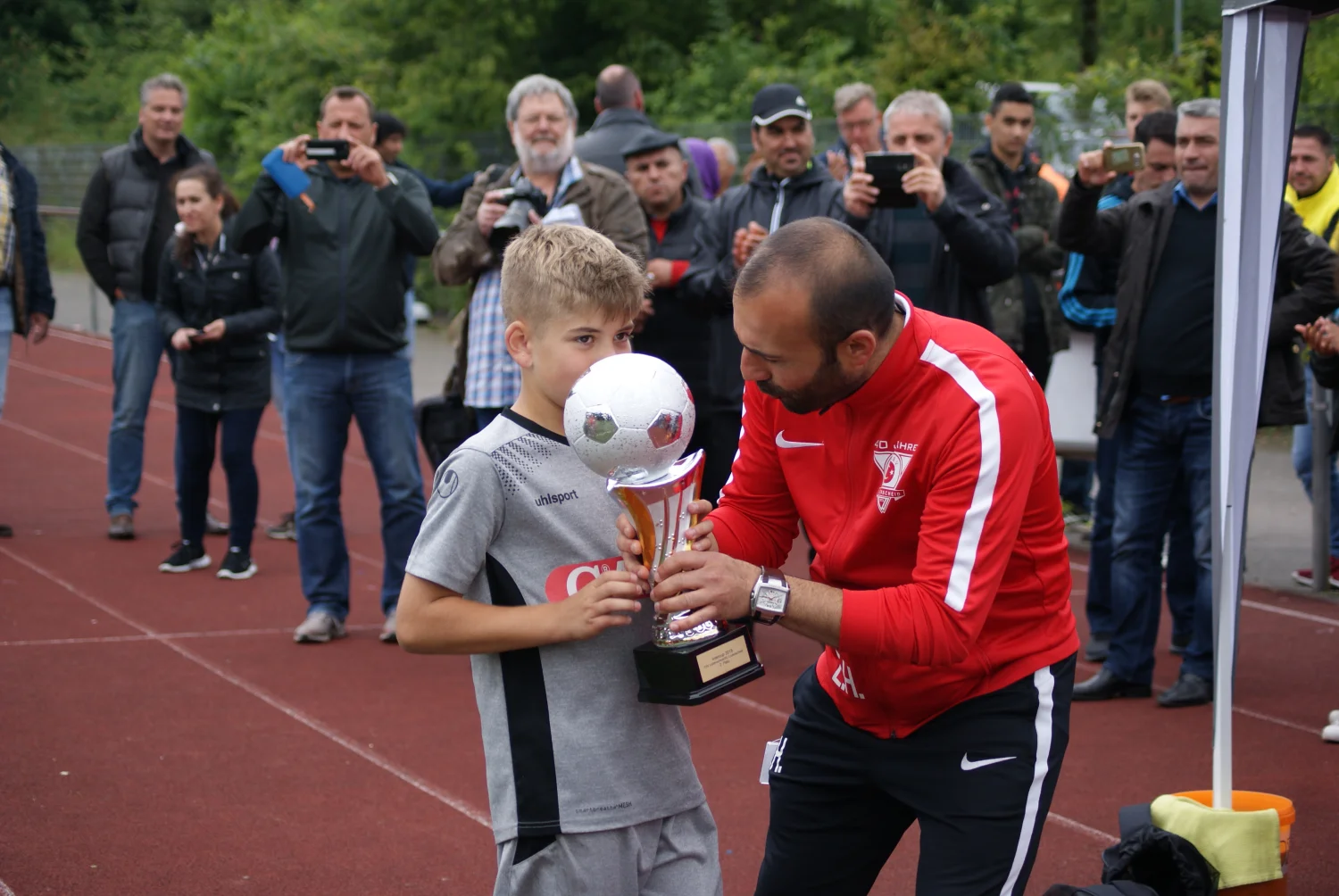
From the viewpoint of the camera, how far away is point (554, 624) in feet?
9.11

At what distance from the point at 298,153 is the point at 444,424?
4.46 feet

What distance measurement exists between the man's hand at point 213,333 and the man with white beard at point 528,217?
1.81m

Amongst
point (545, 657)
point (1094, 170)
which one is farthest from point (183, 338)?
point (545, 657)

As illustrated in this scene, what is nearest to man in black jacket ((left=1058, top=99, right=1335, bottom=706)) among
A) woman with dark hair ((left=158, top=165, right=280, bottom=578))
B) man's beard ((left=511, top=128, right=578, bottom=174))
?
man's beard ((left=511, top=128, right=578, bottom=174))

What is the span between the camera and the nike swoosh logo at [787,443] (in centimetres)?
303

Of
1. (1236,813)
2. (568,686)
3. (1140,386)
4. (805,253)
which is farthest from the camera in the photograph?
(1140,386)

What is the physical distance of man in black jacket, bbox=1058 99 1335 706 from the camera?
6.02 metres

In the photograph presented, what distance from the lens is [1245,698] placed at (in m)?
6.29

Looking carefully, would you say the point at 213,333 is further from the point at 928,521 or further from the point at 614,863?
the point at 928,521

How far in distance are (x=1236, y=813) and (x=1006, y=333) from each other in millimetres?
4003

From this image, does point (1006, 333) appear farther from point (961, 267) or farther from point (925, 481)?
point (925, 481)

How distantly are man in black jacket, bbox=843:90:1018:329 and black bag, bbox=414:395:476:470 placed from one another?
6.52 feet

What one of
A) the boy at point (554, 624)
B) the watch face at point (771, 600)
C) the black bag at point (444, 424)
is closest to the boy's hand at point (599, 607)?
the boy at point (554, 624)

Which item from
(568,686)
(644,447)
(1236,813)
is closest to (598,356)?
(644,447)
